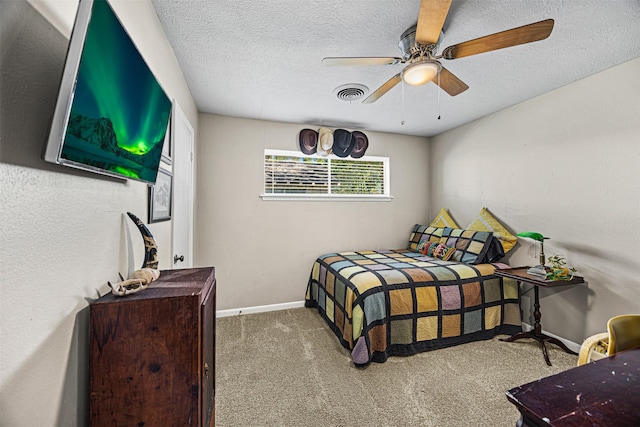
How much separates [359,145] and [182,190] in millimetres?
2377

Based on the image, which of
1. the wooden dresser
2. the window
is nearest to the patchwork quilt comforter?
the window

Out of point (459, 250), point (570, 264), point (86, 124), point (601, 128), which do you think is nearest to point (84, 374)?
point (86, 124)

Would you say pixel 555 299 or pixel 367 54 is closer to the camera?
pixel 367 54

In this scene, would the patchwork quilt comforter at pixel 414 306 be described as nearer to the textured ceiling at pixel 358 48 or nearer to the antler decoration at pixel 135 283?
the antler decoration at pixel 135 283

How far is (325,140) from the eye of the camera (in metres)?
3.43

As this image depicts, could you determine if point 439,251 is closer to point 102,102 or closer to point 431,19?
point 431,19

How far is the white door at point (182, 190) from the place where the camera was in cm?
205

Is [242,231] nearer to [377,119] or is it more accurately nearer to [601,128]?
[377,119]

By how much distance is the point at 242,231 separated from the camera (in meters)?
3.26

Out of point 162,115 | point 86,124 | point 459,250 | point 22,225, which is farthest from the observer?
point 459,250

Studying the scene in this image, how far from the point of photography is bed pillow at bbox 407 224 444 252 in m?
3.54

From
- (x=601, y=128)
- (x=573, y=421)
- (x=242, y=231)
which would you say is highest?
(x=601, y=128)

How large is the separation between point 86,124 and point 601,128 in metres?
3.39

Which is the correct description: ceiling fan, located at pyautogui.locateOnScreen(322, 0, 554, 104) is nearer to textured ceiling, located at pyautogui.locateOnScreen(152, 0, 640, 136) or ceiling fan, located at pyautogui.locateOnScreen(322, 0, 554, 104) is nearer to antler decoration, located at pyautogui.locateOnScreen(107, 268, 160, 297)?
textured ceiling, located at pyautogui.locateOnScreen(152, 0, 640, 136)
